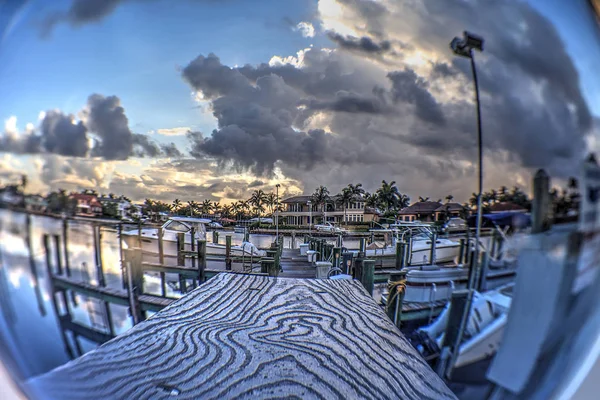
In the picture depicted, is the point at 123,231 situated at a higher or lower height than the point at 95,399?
higher

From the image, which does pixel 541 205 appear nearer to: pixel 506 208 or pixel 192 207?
pixel 506 208

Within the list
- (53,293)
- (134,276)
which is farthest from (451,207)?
(53,293)

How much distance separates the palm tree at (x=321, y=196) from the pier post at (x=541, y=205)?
0.84ft

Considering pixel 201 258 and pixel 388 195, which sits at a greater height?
pixel 388 195

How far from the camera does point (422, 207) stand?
0.42 metres

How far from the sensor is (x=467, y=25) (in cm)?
39

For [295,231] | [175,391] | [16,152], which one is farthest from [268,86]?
[175,391]

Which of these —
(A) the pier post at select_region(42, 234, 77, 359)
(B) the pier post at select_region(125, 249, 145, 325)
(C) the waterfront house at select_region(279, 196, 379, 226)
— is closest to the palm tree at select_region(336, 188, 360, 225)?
(C) the waterfront house at select_region(279, 196, 379, 226)

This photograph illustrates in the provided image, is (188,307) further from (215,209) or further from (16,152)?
(16,152)

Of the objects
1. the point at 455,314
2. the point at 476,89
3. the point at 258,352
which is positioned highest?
the point at 476,89

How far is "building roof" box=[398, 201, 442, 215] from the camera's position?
1.36 feet

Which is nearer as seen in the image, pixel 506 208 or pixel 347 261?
pixel 506 208

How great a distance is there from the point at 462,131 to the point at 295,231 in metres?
0.29

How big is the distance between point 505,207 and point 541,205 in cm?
4
